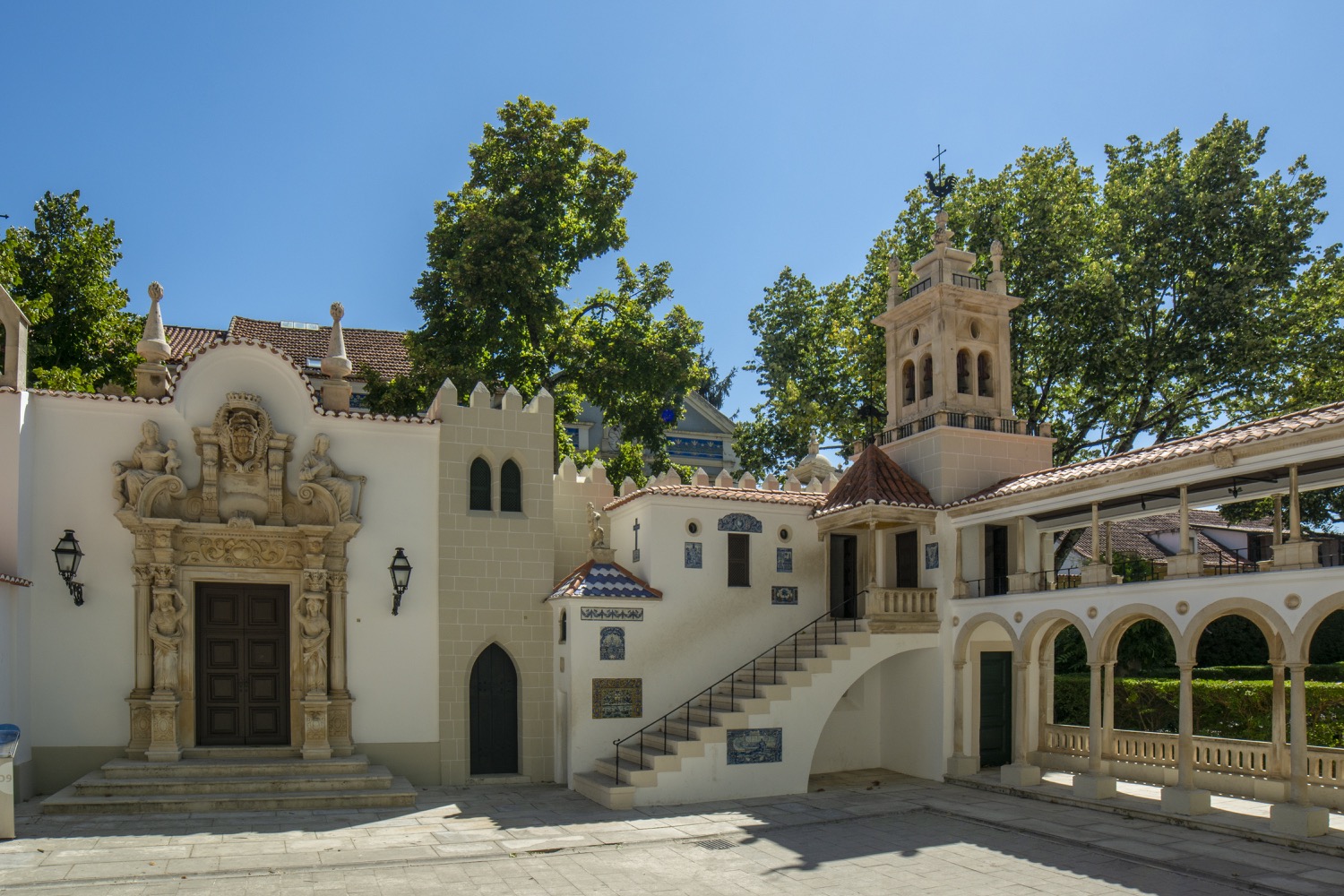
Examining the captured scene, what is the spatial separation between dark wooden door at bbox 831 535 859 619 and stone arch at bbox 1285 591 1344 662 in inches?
329

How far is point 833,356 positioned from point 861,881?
66.9 feet

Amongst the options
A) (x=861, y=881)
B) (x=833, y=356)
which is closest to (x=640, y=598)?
(x=861, y=881)

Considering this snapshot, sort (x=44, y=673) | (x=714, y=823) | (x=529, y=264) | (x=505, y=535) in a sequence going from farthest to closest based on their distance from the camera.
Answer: (x=529, y=264) < (x=505, y=535) < (x=44, y=673) < (x=714, y=823)

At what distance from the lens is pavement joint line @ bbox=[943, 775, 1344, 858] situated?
497 inches

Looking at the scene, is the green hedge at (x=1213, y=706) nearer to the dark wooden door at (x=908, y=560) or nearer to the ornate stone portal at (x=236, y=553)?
the dark wooden door at (x=908, y=560)

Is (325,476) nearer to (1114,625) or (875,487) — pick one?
(875,487)

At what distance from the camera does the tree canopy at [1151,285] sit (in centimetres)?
2498

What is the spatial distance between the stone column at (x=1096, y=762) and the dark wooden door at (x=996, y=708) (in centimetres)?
274

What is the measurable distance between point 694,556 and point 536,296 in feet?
27.4

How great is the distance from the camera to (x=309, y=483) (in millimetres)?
17359

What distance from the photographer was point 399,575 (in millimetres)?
17703

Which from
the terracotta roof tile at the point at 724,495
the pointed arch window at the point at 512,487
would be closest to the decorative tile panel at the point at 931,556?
the terracotta roof tile at the point at 724,495

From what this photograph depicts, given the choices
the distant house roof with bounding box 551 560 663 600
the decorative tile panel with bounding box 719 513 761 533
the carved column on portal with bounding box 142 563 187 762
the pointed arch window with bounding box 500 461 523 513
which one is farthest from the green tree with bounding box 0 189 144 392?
the decorative tile panel with bounding box 719 513 761 533

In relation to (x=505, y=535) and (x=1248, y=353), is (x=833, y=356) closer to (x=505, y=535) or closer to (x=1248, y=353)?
(x=1248, y=353)
